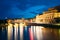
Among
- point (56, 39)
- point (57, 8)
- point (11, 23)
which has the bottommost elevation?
point (56, 39)

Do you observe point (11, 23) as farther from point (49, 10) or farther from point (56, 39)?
point (56, 39)

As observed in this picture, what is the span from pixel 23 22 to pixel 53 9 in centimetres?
709

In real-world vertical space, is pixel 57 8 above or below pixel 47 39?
above

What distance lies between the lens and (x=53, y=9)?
4191 cm

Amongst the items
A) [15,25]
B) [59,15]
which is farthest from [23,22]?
[59,15]

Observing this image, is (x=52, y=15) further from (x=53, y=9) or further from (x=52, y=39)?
(x=52, y=39)

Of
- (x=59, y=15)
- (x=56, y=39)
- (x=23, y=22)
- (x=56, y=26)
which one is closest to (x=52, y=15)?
(x=59, y=15)

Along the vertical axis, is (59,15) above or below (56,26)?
above

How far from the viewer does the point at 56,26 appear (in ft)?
97.6

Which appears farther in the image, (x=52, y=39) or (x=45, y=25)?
(x=45, y=25)

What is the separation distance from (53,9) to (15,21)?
8859 mm

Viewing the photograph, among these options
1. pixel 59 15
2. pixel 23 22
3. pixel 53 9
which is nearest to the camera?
pixel 59 15

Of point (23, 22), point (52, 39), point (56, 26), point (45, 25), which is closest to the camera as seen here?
point (52, 39)

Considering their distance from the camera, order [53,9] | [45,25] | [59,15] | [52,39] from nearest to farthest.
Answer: [52,39] < [45,25] < [59,15] < [53,9]
